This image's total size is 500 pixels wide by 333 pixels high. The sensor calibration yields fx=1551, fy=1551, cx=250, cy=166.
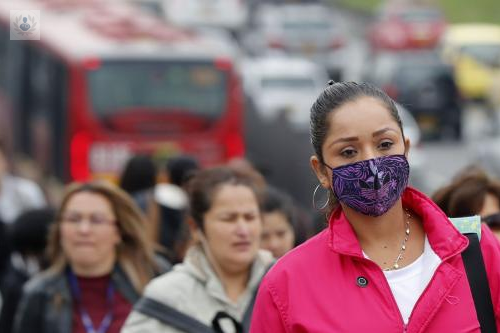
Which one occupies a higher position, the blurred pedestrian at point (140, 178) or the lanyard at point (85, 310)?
the blurred pedestrian at point (140, 178)

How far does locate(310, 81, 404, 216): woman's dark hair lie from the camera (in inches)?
146

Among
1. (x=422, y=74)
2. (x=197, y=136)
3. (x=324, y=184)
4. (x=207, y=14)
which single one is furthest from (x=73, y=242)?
(x=422, y=74)

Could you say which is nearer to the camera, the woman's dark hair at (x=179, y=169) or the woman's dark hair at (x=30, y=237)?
the woman's dark hair at (x=30, y=237)

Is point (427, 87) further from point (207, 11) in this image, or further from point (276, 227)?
point (276, 227)

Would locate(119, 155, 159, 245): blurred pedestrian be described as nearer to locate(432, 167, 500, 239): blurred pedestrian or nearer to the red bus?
locate(432, 167, 500, 239): blurred pedestrian

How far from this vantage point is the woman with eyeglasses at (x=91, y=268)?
6.39 meters

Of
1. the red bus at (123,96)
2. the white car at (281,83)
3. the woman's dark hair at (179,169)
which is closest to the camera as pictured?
the woman's dark hair at (179,169)

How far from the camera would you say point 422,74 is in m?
33.5

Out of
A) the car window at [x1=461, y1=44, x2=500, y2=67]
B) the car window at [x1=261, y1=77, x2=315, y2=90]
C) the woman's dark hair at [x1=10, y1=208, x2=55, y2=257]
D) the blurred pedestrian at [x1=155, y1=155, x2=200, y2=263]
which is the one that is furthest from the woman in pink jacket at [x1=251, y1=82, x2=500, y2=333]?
the car window at [x1=461, y1=44, x2=500, y2=67]

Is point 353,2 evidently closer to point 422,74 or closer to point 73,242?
point 422,74

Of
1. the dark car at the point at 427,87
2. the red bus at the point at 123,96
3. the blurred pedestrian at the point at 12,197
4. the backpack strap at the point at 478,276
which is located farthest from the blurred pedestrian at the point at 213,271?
the dark car at the point at 427,87

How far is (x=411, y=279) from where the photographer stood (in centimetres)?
363

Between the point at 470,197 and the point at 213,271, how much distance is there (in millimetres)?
1038

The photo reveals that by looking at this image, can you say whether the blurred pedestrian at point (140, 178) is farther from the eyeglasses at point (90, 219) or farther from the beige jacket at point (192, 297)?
the beige jacket at point (192, 297)
